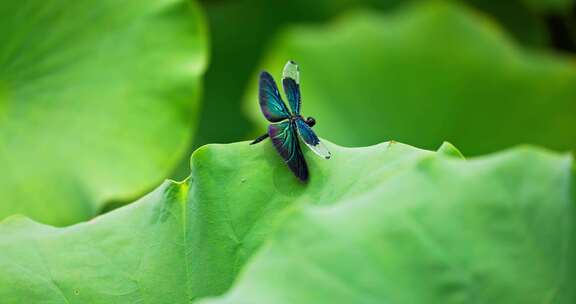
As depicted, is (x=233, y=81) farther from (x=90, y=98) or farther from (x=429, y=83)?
(x=90, y=98)

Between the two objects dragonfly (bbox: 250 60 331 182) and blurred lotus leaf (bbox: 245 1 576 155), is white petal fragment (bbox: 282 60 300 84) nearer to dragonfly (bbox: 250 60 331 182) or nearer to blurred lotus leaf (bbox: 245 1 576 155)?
dragonfly (bbox: 250 60 331 182)

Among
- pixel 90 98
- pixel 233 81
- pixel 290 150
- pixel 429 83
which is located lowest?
pixel 233 81

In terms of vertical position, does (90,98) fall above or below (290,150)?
below

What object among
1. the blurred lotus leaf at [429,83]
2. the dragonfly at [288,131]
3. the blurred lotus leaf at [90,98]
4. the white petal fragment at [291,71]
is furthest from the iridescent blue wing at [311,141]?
the blurred lotus leaf at [429,83]

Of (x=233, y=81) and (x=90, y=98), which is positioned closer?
(x=90, y=98)

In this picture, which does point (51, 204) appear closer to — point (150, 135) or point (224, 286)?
point (150, 135)

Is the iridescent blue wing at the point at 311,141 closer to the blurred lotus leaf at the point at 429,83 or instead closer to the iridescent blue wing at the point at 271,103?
the iridescent blue wing at the point at 271,103

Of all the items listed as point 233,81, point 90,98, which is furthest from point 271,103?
point 233,81
